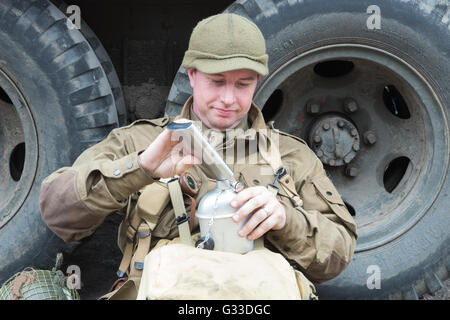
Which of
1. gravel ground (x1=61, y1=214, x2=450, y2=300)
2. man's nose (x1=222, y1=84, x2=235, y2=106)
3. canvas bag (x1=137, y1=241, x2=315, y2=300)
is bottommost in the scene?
gravel ground (x1=61, y1=214, x2=450, y2=300)

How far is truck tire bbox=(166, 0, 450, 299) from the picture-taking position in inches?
93.6

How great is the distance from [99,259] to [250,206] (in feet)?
4.89

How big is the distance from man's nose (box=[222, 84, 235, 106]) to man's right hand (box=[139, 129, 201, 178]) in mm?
280

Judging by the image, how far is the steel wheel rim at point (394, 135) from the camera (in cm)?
242

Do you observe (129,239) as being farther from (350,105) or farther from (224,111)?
(350,105)

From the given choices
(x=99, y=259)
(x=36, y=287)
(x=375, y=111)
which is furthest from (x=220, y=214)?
(x=99, y=259)

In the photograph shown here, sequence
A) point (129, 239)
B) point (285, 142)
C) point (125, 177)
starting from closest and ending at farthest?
point (125, 177), point (129, 239), point (285, 142)

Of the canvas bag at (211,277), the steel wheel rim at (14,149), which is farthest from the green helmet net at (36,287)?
the canvas bag at (211,277)

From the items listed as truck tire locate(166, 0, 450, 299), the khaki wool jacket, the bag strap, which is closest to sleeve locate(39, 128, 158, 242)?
the khaki wool jacket

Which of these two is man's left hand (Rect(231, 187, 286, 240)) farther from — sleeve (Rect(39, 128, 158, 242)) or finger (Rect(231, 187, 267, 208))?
sleeve (Rect(39, 128, 158, 242))

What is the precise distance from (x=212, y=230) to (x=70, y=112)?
0.96 metres

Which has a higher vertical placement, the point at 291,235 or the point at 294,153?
the point at 294,153

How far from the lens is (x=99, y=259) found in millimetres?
2967

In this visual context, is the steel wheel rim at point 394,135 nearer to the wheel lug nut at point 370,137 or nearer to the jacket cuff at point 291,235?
the wheel lug nut at point 370,137
